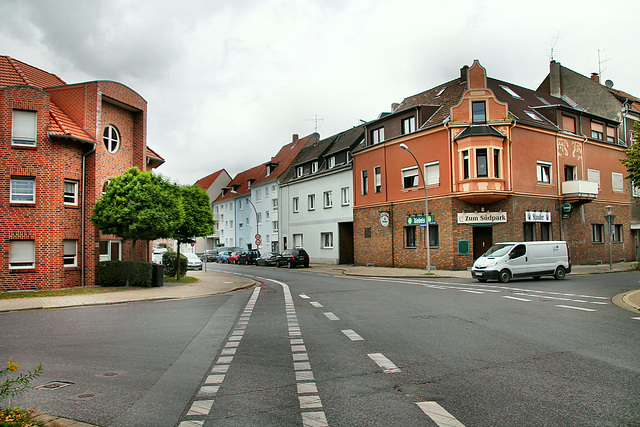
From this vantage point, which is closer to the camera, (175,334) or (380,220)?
(175,334)

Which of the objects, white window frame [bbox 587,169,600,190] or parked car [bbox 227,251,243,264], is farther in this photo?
parked car [bbox 227,251,243,264]

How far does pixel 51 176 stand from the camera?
19.7 m

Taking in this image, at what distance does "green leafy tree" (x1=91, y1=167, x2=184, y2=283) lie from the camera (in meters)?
18.9

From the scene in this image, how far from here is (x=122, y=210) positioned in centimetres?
1872

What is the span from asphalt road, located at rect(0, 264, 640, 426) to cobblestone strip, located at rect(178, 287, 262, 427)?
2 centimetres

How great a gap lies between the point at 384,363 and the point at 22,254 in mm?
A: 18312

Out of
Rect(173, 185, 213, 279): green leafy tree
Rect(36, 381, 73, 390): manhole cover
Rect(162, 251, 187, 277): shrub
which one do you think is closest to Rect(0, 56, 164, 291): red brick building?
Rect(173, 185, 213, 279): green leafy tree


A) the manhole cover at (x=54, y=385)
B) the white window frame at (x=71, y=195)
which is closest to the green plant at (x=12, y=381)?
the manhole cover at (x=54, y=385)

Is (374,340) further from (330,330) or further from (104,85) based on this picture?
(104,85)

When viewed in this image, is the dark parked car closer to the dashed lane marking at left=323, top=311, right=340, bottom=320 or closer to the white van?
the white van

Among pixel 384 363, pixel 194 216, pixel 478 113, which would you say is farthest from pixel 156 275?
pixel 478 113

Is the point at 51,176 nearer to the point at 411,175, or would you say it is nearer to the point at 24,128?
the point at 24,128

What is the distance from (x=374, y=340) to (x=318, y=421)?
384 cm

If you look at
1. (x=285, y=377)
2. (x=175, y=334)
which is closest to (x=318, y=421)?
(x=285, y=377)
